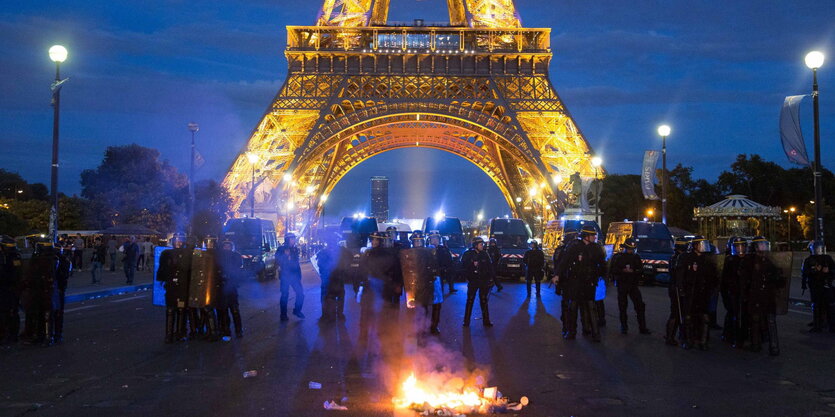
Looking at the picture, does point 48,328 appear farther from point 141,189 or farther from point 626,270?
point 141,189

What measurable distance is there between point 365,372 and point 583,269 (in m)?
4.50

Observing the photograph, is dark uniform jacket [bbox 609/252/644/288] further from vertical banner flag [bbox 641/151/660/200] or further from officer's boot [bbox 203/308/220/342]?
vertical banner flag [bbox 641/151/660/200]

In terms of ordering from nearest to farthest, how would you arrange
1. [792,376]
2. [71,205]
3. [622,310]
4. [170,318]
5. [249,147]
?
[792,376] → [170,318] → [622,310] → [249,147] → [71,205]

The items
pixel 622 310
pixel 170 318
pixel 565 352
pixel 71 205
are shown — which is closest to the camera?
pixel 565 352

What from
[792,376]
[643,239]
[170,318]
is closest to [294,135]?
[643,239]

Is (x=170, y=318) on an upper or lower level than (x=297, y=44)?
lower

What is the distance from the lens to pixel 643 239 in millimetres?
28672

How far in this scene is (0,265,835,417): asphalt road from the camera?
705 centimetres

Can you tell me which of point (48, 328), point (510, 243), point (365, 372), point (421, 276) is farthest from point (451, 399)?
point (510, 243)

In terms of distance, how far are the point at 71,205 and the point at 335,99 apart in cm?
4113

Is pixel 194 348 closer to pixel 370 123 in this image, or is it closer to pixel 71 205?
pixel 370 123

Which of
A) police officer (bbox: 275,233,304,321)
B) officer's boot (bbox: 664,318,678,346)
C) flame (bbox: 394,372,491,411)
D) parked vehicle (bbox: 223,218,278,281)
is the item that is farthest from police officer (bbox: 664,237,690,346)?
parked vehicle (bbox: 223,218,278,281)

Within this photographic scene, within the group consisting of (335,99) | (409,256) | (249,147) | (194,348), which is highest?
(335,99)

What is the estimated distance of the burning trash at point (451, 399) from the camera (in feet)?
22.3
